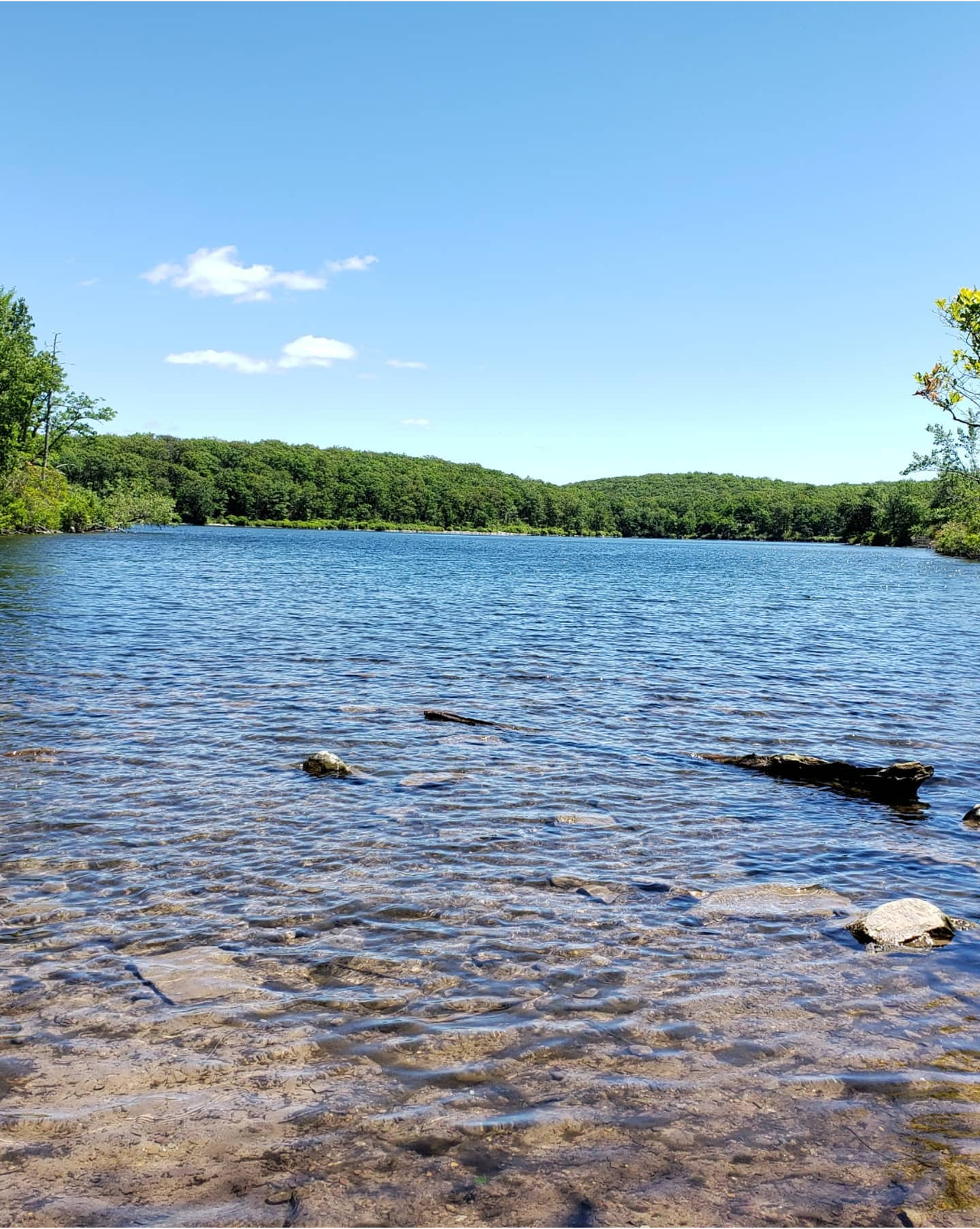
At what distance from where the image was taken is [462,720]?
17.3 metres

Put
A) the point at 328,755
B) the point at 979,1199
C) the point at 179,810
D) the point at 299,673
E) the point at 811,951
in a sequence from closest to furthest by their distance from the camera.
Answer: the point at 979,1199 < the point at 811,951 < the point at 179,810 < the point at 328,755 < the point at 299,673

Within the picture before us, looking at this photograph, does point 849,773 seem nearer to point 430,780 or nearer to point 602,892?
point 602,892

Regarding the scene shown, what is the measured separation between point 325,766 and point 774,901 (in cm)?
701

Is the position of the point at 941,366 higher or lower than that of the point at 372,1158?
higher

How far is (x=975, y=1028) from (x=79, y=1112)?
20.7ft

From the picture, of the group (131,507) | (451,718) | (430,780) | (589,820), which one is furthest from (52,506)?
(589,820)

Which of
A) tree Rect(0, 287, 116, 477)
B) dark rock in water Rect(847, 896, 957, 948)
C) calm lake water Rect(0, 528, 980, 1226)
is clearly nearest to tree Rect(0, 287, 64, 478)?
tree Rect(0, 287, 116, 477)

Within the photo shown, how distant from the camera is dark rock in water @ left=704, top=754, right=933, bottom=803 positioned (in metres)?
13.2

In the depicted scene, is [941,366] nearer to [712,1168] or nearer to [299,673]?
[299,673]

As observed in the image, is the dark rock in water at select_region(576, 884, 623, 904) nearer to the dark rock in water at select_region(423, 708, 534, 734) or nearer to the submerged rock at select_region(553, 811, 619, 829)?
the submerged rock at select_region(553, 811, 619, 829)

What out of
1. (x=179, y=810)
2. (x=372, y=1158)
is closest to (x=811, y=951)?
(x=372, y=1158)

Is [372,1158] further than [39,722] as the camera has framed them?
No

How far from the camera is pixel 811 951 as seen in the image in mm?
7953

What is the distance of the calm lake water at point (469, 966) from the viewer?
4840 millimetres
